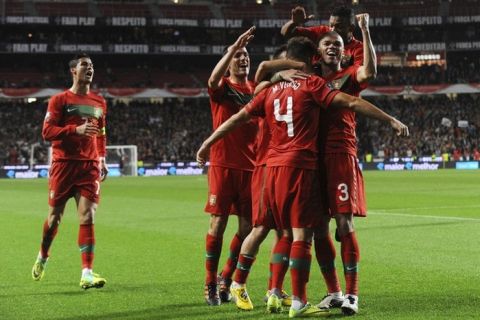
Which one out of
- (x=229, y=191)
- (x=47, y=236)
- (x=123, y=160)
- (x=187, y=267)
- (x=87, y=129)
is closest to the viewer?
(x=229, y=191)

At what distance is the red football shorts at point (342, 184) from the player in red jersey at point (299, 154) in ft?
0.45

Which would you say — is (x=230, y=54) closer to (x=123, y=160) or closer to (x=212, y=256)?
(x=212, y=256)

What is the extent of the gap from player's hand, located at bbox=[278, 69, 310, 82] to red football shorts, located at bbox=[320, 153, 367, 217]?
71 centimetres

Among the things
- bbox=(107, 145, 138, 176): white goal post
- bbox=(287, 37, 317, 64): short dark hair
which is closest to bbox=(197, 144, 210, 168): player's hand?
bbox=(287, 37, 317, 64): short dark hair

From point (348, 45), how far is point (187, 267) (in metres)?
3.83

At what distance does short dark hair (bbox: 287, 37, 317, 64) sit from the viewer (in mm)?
6773

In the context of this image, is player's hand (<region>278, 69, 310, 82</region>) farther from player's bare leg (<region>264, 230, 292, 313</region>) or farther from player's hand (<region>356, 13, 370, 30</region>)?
player's bare leg (<region>264, 230, 292, 313</region>)

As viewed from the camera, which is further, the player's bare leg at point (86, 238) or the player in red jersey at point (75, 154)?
the player in red jersey at point (75, 154)

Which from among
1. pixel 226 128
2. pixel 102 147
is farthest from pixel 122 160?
pixel 226 128

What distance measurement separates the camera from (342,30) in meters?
7.45

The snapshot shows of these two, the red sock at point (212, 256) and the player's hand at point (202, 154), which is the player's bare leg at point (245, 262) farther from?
the player's hand at point (202, 154)

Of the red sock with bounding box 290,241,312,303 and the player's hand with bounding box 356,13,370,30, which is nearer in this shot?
the red sock with bounding box 290,241,312,303

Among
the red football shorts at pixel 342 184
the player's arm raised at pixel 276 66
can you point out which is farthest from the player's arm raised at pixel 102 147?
the red football shorts at pixel 342 184

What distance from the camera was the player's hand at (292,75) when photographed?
6.76m
